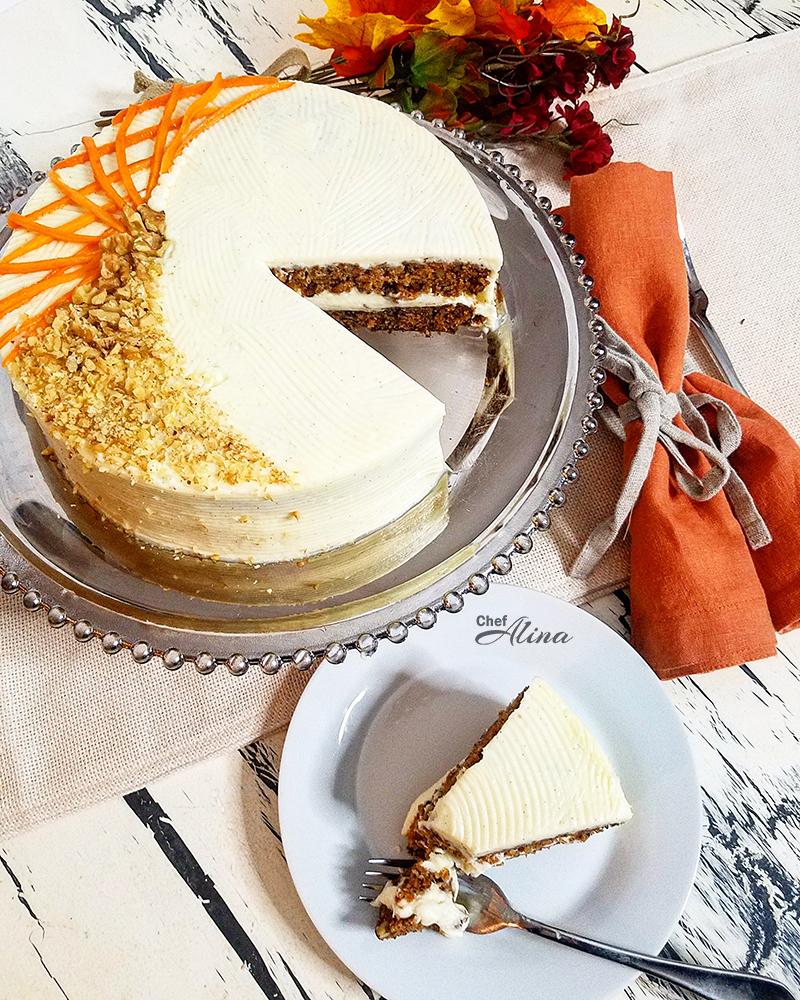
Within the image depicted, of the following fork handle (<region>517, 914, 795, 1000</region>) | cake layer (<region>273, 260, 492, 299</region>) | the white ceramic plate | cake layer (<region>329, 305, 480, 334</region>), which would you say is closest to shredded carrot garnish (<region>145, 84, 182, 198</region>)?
cake layer (<region>273, 260, 492, 299</region>)

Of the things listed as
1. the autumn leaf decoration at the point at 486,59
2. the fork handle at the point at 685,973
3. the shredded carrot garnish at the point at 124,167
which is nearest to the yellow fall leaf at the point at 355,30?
the autumn leaf decoration at the point at 486,59

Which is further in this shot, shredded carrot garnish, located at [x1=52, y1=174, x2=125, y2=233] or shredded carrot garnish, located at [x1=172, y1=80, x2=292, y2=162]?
shredded carrot garnish, located at [x1=172, y1=80, x2=292, y2=162]

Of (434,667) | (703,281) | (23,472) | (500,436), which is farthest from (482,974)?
(703,281)

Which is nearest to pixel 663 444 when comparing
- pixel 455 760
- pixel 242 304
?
pixel 455 760

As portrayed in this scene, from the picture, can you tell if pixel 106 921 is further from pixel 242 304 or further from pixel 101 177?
pixel 101 177

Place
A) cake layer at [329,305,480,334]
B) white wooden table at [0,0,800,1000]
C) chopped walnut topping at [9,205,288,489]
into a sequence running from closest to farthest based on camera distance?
chopped walnut topping at [9,205,288,489], white wooden table at [0,0,800,1000], cake layer at [329,305,480,334]

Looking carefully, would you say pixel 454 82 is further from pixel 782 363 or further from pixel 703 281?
pixel 782 363

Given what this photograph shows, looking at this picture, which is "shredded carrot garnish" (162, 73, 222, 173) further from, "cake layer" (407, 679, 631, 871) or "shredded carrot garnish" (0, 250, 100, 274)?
"cake layer" (407, 679, 631, 871)

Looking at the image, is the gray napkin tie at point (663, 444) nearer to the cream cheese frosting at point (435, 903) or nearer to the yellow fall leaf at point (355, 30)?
the cream cheese frosting at point (435, 903)
